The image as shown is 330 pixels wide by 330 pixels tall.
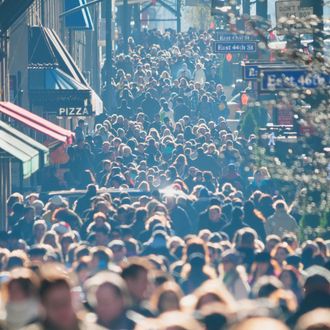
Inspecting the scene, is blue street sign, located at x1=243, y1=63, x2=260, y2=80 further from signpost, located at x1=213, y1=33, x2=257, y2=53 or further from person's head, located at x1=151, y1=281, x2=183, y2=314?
person's head, located at x1=151, y1=281, x2=183, y2=314

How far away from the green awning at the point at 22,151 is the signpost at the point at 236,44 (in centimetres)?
1091

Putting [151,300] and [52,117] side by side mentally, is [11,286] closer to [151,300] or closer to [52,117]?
[151,300]

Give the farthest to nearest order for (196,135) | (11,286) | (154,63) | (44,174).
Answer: (154,63)
(196,135)
(44,174)
(11,286)

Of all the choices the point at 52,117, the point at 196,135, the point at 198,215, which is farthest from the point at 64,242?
the point at 52,117

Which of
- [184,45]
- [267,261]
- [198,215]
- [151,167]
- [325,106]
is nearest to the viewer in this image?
[267,261]

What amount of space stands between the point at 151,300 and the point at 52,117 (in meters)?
30.2

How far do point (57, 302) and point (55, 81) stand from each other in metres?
28.1

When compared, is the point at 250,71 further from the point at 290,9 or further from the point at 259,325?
the point at 259,325

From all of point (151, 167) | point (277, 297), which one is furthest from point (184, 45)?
point (277, 297)

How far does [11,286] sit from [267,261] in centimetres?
515

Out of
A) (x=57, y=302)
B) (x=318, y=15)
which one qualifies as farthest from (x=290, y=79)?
(x=57, y=302)

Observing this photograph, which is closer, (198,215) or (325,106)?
(325,106)

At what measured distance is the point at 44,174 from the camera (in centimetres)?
3031

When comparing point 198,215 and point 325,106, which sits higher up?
point 325,106
